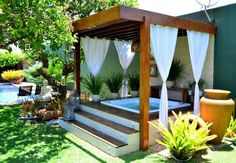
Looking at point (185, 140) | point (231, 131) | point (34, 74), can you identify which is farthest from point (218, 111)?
point (34, 74)

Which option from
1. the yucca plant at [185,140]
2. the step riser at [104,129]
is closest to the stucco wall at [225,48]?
the yucca plant at [185,140]

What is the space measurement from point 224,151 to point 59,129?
232 inches

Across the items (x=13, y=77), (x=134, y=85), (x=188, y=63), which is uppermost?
(x=188, y=63)

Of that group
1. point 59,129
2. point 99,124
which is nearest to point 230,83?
point 99,124

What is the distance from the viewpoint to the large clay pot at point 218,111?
287 inches

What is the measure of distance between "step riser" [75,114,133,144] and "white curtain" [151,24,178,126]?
1.37 meters

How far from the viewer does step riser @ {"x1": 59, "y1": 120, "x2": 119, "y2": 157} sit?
6871 millimetres

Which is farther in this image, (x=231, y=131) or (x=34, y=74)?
(x=34, y=74)

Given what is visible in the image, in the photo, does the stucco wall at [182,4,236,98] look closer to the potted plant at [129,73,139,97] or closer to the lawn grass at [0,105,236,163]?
the lawn grass at [0,105,236,163]

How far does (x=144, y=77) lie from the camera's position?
279 inches

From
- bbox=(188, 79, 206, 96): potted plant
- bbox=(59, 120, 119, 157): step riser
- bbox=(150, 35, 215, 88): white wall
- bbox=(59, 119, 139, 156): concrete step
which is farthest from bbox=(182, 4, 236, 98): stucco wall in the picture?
bbox=(59, 120, 119, 157): step riser

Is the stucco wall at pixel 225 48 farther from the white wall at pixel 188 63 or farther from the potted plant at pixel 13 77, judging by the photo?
the potted plant at pixel 13 77

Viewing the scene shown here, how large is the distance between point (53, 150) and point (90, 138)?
1.21m

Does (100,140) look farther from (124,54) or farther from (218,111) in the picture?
(124,54)
